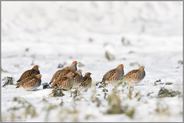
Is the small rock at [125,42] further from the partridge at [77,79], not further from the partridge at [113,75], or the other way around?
the partridge at [77,79]

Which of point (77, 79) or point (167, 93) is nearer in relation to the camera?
point (167, 93)

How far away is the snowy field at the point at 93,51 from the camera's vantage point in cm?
782

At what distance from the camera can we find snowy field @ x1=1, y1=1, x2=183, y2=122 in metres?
7.82

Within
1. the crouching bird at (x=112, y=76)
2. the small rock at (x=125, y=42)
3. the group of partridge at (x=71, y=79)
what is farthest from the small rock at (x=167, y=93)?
the small rock at (x=125, y=42)

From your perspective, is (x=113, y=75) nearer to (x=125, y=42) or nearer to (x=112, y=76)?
(x=112, y=76)

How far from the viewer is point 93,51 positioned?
74.5 ft

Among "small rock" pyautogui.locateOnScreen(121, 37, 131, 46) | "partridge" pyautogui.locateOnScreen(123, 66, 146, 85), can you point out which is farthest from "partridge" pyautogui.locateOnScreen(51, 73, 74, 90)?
Result: "small rock" pyautogui.locateOnScreen(121, 37, 131, 46)

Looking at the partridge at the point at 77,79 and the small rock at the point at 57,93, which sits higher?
the partridge at the point at 77,79

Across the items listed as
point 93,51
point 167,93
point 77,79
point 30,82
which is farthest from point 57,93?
point 93,51

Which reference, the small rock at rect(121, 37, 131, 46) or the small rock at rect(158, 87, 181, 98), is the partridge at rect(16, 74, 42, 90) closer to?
the small rock at rect(158, 87, 181, 98)

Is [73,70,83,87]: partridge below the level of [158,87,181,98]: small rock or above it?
above

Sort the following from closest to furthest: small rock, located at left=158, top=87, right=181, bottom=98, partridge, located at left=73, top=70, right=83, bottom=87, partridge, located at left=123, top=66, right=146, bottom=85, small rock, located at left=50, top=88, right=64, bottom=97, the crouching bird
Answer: small rock, located at left=158, top=87, right=181, bottom=98 → small rock, located at left=50, top=88, right=64, bottom=97 → partridge, located at left=73, top=70, right=83, bottom=87 → partridge, located at left=123, top=66, right=146, bottom=85 → the crouching bird

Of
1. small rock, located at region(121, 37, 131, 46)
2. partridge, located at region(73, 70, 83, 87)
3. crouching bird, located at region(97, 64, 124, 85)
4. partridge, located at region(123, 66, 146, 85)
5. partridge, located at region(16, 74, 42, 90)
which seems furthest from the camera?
small rock, located at region(121, 37, 131, 46)

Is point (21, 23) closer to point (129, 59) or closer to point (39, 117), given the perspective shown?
point (129, 59)
